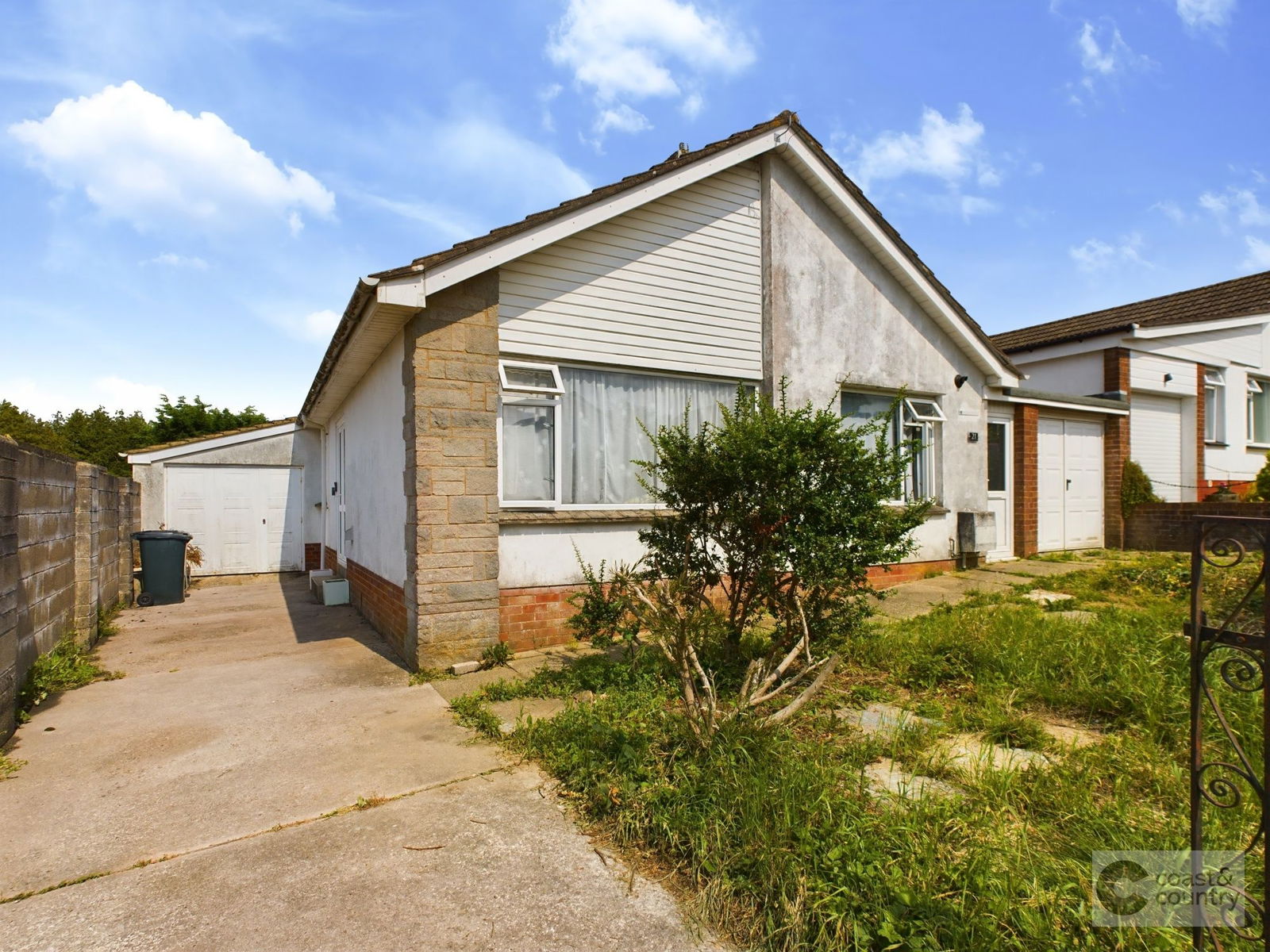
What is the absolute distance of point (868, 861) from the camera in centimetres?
244

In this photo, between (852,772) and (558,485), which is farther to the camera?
(558,485)

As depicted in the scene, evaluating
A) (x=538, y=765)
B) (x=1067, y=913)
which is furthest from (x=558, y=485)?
(x=1067, y=913)

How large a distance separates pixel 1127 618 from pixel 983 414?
4.98 m

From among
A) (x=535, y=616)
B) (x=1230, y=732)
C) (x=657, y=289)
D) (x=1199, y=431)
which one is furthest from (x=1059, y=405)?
(x=1230, y=732)

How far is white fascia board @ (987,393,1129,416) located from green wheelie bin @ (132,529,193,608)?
41.0 ft

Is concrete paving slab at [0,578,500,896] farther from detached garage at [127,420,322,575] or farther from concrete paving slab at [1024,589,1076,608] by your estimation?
detached garage at [127,420,322,575]

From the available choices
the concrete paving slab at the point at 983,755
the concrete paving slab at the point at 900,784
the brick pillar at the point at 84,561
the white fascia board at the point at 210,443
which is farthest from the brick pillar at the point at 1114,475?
the white fascia board at the point at 210,443

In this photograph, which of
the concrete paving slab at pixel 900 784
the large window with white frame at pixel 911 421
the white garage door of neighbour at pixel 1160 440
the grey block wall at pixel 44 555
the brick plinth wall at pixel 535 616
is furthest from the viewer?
the white garage door of neighbour at pixel 1160 440

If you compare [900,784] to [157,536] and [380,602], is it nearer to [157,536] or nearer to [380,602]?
[380,602]

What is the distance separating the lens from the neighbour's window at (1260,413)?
15.5 m

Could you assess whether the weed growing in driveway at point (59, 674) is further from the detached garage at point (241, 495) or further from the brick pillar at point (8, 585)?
the detached garage at point (241, 495)

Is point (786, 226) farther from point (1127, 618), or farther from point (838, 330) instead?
point (1127, 618)

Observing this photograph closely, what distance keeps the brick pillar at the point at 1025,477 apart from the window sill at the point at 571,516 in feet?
23.3

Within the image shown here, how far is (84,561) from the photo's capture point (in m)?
6.65
